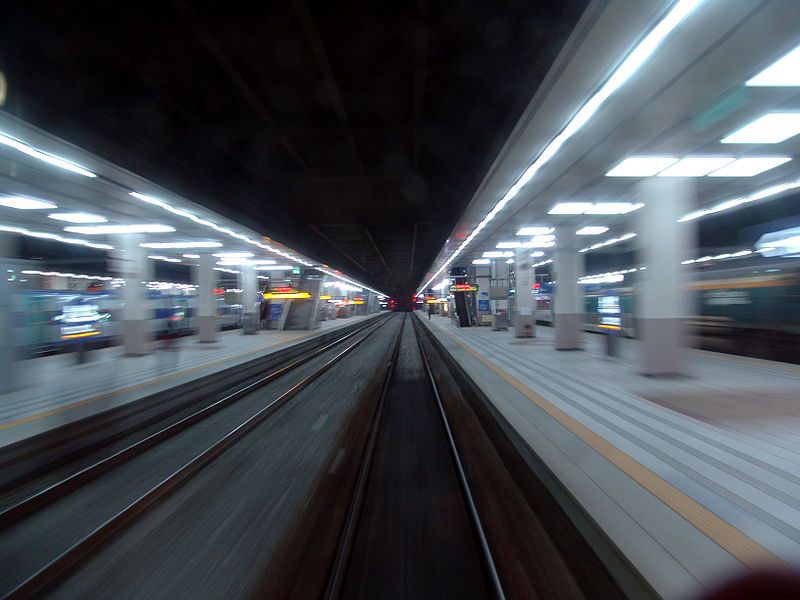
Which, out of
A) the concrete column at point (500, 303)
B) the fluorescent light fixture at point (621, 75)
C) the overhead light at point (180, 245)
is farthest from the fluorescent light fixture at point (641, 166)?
the overhead light at point (180, 245)

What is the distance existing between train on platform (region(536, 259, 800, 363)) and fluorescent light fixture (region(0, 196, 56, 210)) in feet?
49.1

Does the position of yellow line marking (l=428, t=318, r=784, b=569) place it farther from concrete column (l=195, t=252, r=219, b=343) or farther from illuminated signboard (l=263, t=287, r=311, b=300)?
illuminated signboard (l=263, t=287, r=311, b=300)

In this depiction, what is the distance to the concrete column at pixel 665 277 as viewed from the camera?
7.95 meters

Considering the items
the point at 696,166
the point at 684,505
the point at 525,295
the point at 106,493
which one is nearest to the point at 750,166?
the point at 696,166

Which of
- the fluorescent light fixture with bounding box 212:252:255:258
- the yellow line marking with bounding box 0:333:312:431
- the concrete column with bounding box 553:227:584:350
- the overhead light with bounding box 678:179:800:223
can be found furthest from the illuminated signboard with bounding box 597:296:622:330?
the fluorescent light fixture with bounding box 212:252:255:258

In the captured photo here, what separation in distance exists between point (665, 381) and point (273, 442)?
7.31 metres

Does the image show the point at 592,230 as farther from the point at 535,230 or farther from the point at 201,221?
the point at 201,221

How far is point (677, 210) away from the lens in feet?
26.4

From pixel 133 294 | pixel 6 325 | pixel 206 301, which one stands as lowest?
pixel 6 325

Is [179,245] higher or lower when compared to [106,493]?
higher

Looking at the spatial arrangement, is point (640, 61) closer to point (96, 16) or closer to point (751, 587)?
point (751, 587)

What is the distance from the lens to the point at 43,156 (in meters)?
6.76

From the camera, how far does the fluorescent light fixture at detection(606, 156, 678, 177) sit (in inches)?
291

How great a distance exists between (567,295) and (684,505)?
1037 centimetres
